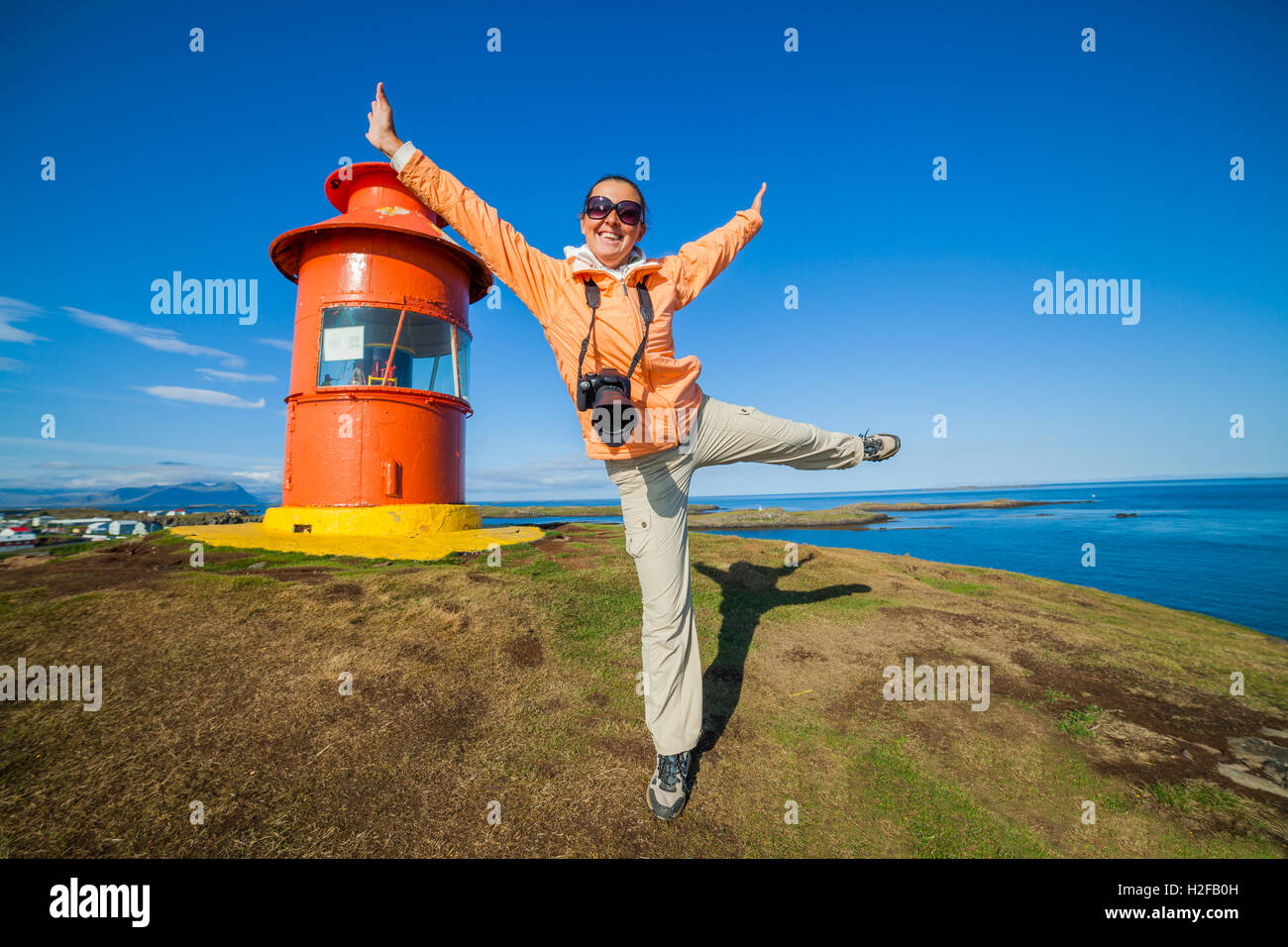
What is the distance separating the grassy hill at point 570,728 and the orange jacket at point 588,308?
2.17 metres

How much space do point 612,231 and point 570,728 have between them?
3.54 meters

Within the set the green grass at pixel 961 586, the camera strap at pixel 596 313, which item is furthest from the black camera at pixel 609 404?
the green grass at pixel 961 586

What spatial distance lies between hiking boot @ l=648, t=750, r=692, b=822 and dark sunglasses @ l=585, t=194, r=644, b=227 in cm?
347

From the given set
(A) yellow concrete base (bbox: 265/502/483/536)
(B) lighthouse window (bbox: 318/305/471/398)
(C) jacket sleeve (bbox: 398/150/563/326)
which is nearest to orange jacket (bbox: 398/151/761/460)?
(C) jacket sleeve (bbox: 398/150/563/326)

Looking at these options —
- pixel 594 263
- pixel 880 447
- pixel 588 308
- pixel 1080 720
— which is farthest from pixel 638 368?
pixel 1080 720

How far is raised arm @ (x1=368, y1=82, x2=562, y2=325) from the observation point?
2842mm

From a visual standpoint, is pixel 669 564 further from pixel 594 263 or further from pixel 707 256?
pixel 707 256

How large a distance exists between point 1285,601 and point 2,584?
26.7m

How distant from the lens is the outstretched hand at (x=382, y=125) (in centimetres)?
286

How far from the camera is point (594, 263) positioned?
301 cm

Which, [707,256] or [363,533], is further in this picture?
[363,533]

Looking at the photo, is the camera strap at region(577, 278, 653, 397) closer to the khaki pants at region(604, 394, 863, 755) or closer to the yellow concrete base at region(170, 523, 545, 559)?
the khaki pants at region(604, 394, 863, 755)
